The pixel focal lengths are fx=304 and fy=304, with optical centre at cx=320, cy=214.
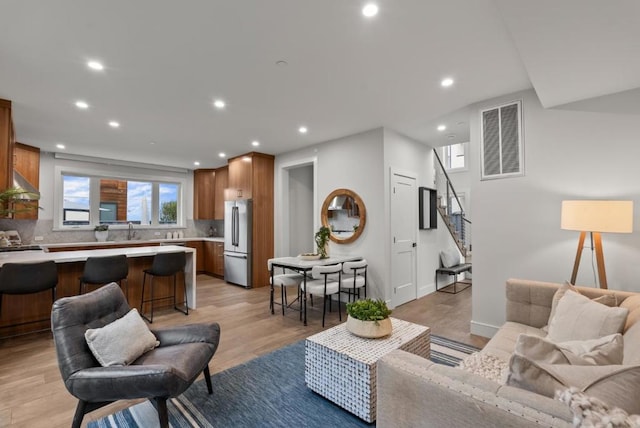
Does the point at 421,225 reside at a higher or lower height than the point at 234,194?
lower

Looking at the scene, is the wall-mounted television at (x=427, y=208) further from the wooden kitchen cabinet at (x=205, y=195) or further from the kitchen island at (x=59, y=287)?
the wooden kitchen cabinet at (x=205, y=195)

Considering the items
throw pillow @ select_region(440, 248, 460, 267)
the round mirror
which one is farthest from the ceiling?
throw pillow @ select_region(440, 248, 460, 267)

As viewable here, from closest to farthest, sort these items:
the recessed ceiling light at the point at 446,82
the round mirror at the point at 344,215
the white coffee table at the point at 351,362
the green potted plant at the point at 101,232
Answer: the white coffee table at the point at 351,362
the recessed ceiling light at the point at 446,82
the round mirror at the point at 344,215
the green potted plant at the point at 101,232

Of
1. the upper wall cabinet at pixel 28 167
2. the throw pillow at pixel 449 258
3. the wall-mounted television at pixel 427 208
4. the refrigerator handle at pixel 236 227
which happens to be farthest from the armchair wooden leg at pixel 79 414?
the throw pillow at pixel 449 258

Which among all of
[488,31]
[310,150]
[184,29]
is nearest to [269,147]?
[310,150]

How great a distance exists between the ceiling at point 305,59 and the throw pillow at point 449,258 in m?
2.68

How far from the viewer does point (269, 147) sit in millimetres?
5789

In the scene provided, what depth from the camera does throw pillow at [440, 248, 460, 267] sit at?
599 centimetres

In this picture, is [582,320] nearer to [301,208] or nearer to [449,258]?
[449,258]

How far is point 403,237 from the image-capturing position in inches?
195

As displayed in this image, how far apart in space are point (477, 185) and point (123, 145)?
5.89m

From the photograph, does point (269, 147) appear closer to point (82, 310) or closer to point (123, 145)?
point (123, 145)

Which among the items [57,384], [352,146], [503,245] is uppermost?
[352,146]

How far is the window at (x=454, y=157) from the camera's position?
942cm
